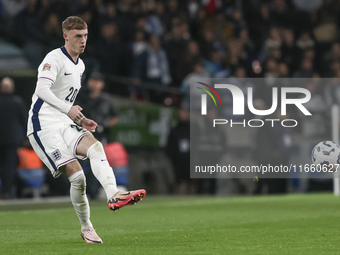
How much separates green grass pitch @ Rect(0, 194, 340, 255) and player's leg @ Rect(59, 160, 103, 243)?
0.47 ft

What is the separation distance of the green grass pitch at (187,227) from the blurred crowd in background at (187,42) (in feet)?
10.9

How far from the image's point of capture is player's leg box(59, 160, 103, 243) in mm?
6672

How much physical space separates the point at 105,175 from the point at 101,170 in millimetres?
65

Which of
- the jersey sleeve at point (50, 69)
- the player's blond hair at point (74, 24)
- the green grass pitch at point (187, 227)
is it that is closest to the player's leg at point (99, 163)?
the green grass pitch at point (187, 227)

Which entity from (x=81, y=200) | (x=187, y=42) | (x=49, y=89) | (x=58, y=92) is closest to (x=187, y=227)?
(x=81, y=200)

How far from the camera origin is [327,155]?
928cm

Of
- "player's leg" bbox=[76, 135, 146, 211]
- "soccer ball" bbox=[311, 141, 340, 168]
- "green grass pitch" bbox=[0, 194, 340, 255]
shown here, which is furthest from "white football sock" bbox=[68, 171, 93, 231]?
"soccer ball" bbox=[311, 141, 340, 168]

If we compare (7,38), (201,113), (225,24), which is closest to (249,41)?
(225,24)

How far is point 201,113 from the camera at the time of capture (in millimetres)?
15547

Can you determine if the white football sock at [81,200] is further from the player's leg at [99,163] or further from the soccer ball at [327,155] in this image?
the soccer ball at [327,155]

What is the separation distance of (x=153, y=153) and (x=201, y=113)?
59.3 inches

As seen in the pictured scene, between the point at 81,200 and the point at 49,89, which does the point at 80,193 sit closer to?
the point at 81,200

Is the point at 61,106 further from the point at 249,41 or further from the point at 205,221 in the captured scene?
the point at 249,41

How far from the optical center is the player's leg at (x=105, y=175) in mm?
5934
